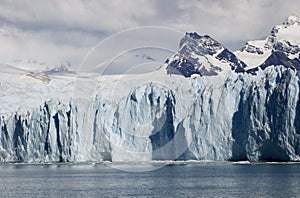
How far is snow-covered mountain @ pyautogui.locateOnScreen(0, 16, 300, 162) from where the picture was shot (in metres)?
57.9

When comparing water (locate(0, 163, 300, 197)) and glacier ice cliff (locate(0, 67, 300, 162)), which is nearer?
water (locate(0, 163, 300, 197))

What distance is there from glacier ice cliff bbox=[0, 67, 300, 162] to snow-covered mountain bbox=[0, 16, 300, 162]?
9cm

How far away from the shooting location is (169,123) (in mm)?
72438

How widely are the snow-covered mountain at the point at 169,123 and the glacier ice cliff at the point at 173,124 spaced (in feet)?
0.30

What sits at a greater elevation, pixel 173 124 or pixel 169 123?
pixel 169 123

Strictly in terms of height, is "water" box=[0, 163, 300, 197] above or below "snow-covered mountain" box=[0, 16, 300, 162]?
below

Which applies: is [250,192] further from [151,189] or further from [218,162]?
[218,162]

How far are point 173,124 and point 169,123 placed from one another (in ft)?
3.25

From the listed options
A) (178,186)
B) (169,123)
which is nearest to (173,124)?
(169,123)

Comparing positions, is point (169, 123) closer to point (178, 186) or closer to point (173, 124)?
point (173, 124)

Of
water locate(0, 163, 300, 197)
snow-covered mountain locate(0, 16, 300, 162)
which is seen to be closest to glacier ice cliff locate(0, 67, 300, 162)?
snow-covered mountain locate(0, 16, 300, 162)

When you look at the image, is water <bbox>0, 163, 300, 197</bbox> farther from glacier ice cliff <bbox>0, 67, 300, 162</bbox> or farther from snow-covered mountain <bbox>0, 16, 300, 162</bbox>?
snow-covered mountain <bbox>0, 16, 300, 162</bbox>

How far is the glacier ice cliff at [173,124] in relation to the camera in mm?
57781

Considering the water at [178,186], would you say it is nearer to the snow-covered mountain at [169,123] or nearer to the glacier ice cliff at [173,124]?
the glacier ice cliff at [173,124]
